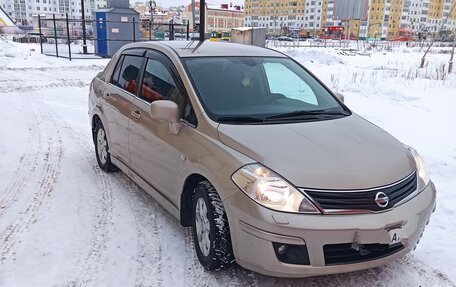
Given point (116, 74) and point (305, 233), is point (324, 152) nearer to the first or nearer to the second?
point (305, 233)

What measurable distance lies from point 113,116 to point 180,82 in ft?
5.06

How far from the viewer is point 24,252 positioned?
3.49 metres

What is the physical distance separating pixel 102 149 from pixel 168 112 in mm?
2366

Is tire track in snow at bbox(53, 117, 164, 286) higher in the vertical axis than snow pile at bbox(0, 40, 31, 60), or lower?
lower

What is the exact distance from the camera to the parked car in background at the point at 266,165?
8.64 feet

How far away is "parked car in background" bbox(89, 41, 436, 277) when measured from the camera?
2.63 metres

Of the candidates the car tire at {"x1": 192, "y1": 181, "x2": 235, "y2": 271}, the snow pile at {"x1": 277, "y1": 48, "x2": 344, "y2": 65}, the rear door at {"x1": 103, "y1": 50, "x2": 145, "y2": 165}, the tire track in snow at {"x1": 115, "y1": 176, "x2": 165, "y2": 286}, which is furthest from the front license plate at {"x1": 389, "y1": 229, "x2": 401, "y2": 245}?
the snow pile at {"x1": 277, "y1": 48, "x2": 344, "y2": 65}

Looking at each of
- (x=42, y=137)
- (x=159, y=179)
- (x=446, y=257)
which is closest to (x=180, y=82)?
(x=159, y=179)

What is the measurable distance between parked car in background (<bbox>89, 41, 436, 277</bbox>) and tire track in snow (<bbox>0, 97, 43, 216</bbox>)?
1379mm

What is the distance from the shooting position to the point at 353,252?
2689 millimetres

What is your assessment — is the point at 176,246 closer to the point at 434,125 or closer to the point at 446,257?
the point at 446,257

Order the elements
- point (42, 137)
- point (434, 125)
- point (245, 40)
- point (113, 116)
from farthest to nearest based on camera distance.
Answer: point (245, 40) → point (434, 125) → point (42, 137) → point (113, 116)

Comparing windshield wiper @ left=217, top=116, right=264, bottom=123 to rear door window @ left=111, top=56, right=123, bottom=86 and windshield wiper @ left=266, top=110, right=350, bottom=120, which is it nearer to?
windshield wiper @ left=266, top=110, right=350, bottom=120

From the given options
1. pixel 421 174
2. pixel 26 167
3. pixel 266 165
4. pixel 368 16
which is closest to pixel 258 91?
pixel 266 165
